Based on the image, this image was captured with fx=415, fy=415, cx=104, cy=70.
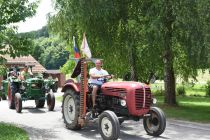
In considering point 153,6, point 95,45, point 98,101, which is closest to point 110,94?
point 98,101

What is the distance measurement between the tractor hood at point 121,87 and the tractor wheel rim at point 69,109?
60.7 inches

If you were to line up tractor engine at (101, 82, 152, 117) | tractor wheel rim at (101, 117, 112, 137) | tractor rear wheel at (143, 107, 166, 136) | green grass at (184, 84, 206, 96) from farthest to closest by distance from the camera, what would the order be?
green grass at (184, 84, 206, 96), tractor rear wheel at (143, 107, 166, 136), tractor engine at (101, 82, 152, 117), tractor wheel rim at (101, 117, 112, 137)

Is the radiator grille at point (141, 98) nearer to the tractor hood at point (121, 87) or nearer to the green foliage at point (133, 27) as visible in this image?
the tractor hood at point (121, 87)

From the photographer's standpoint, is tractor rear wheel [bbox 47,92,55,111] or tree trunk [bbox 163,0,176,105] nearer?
tree trunk [bbox 163,0,176,105]

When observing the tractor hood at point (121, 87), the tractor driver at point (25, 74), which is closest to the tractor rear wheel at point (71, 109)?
the tractor hood at point (121, 87)

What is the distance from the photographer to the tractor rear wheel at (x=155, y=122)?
11375 millimetres

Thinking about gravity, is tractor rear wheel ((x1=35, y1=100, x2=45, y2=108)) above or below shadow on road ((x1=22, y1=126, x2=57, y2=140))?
above

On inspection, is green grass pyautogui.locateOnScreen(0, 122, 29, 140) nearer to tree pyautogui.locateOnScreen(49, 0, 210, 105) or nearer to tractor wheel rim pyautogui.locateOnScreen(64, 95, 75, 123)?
tractor wheel rim pyautogui.locateOnScreen(64, 95, 75, 123)

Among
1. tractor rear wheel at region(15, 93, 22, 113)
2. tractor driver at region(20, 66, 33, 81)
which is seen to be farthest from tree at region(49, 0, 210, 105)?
tractor rear wheel at region(15, 93, 22, 113)

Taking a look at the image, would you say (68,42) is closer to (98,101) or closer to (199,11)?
(199,11)

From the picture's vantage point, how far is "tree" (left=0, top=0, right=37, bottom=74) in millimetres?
12812

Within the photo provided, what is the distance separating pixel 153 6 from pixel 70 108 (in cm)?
649

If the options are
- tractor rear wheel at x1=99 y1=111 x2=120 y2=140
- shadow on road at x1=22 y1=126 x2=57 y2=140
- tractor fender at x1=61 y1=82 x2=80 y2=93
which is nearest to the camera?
tractor rear wheel at x1=99 y1=111 x2=120 y2=140

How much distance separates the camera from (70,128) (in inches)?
499
